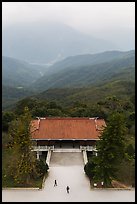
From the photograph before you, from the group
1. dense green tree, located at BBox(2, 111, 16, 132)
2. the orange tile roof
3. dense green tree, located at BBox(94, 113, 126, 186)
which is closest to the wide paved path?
dense green tree, located at BBox(94, 113, 126, 186)

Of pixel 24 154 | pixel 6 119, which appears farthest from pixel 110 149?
pixel 6 119

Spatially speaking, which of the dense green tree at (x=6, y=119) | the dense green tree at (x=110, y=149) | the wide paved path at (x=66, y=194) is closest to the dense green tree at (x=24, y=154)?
the wide paved path at (x=66, y=194)

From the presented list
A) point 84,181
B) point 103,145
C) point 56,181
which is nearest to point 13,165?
point 56,181

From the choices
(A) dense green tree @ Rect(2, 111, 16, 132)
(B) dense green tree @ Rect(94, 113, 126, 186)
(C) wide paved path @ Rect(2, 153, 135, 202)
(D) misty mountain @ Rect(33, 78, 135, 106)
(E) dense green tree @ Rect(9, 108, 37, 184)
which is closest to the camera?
(C) wide paved path @ Rect(2, 153, 135, 202)

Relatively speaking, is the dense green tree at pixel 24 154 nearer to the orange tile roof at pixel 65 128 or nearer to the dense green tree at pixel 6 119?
the orange tile roof at pixel 65 128

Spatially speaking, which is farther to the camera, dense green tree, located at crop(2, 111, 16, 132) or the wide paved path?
dense green tree, located at crop(2, 111, 16, 132)

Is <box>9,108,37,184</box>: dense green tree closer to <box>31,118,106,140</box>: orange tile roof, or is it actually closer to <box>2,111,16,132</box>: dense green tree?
→ <box>31,118,106,140</box>: orange tile roof

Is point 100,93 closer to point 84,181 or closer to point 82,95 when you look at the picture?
point 82,95

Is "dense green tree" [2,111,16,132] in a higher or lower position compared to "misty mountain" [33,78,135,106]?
lower
